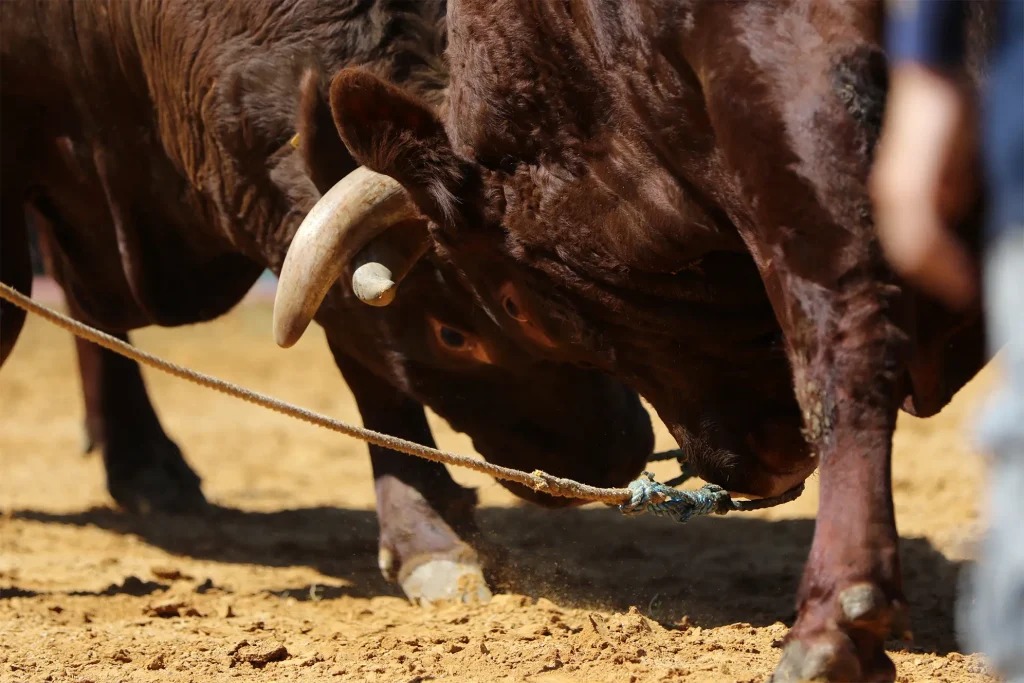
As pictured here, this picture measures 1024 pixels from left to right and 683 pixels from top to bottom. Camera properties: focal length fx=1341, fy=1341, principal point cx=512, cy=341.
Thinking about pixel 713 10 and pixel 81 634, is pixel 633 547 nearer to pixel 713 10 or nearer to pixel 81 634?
pixel 81 634

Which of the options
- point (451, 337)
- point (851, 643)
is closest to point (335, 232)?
point (451, 337)

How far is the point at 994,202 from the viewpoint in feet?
6.24

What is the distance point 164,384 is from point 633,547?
664 cm

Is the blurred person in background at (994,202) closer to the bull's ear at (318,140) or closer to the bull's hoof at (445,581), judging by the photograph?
the bull's ear at (318,140)

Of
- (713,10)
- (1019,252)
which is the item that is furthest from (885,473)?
(713,10)

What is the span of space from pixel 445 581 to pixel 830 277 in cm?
204

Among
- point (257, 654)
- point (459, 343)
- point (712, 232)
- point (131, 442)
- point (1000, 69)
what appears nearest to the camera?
point (1000, 69)

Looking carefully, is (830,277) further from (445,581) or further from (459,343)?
(445,581)

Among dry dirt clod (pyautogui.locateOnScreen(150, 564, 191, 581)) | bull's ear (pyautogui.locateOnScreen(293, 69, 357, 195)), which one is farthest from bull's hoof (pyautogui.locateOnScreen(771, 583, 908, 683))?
dry dirt clod (pyautogui.locateOnScreen(150, 564, 191, 581))

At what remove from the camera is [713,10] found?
2.53m

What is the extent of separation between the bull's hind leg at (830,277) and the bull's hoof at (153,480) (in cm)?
405

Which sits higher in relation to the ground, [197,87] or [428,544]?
[197,87]

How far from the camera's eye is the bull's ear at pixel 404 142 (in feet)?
10.8

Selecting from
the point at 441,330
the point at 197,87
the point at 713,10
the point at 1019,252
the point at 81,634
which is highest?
the point at 197,87
